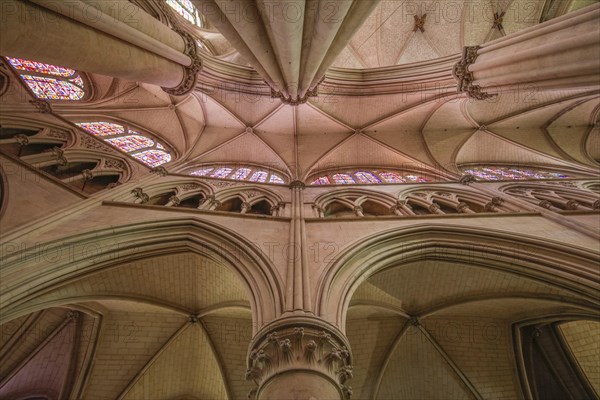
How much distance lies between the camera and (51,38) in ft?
14.9

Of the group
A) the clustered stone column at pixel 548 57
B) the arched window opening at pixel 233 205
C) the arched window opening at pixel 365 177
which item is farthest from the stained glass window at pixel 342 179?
the clustered stone column at pixel 548 57

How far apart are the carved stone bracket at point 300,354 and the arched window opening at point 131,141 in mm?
7504

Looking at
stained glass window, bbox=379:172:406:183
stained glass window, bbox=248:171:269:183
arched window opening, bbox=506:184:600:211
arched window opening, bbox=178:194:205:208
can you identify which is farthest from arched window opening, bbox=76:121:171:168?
arched window opening, bbox=506:184:600:211

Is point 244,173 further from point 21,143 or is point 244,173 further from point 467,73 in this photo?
point 467,73

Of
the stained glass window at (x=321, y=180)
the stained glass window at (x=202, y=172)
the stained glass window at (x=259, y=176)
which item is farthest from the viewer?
the stained glass window at (x=321, y=180)

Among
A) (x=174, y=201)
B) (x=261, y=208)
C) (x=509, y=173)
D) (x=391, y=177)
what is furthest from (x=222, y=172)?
(x=509, y=173)

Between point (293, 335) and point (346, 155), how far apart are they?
10.5 m

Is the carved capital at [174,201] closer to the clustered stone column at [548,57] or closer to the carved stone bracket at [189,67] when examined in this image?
the carved stone bracket at [189,67]

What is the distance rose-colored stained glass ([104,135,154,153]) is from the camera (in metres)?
10.4

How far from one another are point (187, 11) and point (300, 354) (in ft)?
53.2

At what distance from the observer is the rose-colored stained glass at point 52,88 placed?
9516 millimetres

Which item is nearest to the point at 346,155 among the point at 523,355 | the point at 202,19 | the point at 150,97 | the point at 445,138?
the point at 445,138

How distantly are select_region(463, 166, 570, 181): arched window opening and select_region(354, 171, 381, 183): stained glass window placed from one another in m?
2.94

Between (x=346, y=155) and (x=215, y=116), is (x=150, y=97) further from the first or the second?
(x=346, y=155)
